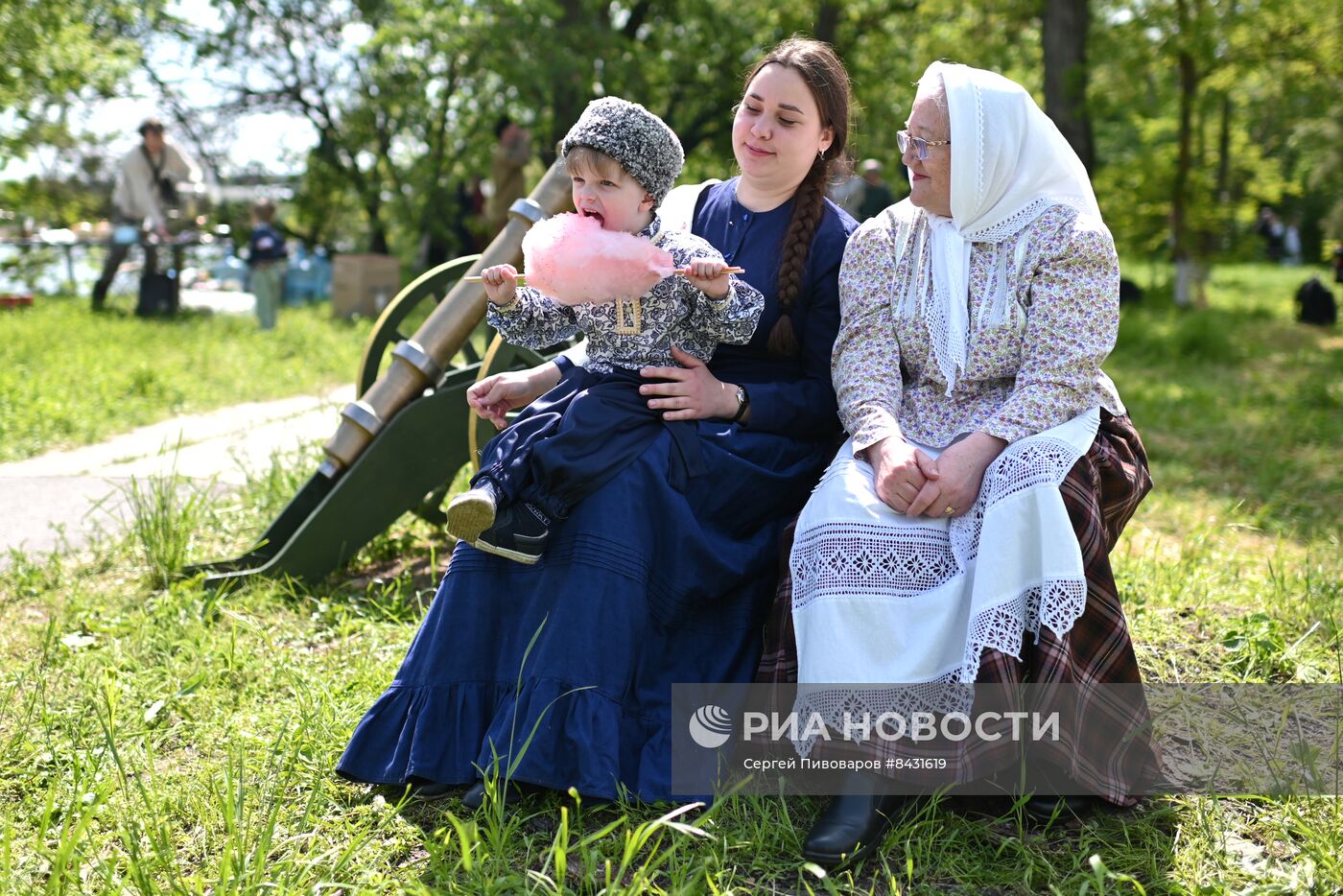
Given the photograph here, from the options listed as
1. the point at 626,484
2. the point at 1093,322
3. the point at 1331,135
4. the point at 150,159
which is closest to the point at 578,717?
the point at 626,484

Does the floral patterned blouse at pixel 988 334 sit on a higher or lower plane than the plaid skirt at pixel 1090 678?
higher

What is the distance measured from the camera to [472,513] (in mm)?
2510

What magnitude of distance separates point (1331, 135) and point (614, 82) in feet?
58.4

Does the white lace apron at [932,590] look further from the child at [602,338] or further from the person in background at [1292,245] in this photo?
the person in background at [1292,245]

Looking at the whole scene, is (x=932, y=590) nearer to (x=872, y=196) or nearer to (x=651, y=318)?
(x=651, y=318)

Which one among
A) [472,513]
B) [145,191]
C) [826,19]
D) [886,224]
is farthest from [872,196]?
[472,513]

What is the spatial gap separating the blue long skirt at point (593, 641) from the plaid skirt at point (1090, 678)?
0.85 ft

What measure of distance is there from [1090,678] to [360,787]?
→ 5.34 ft

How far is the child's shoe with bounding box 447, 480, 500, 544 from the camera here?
2502 millimetres

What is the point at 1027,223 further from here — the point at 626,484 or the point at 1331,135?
the point at 1331,135

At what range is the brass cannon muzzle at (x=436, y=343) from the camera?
12.8ft

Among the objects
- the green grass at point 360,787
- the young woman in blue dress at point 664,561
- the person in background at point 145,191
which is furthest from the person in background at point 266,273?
the young woman in blue dress at point 664,561

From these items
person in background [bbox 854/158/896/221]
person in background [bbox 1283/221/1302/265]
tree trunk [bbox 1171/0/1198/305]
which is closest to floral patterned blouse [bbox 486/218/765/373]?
person in background [bbox 854/158/896/221]

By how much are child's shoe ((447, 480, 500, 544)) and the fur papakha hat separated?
822 millimetres
